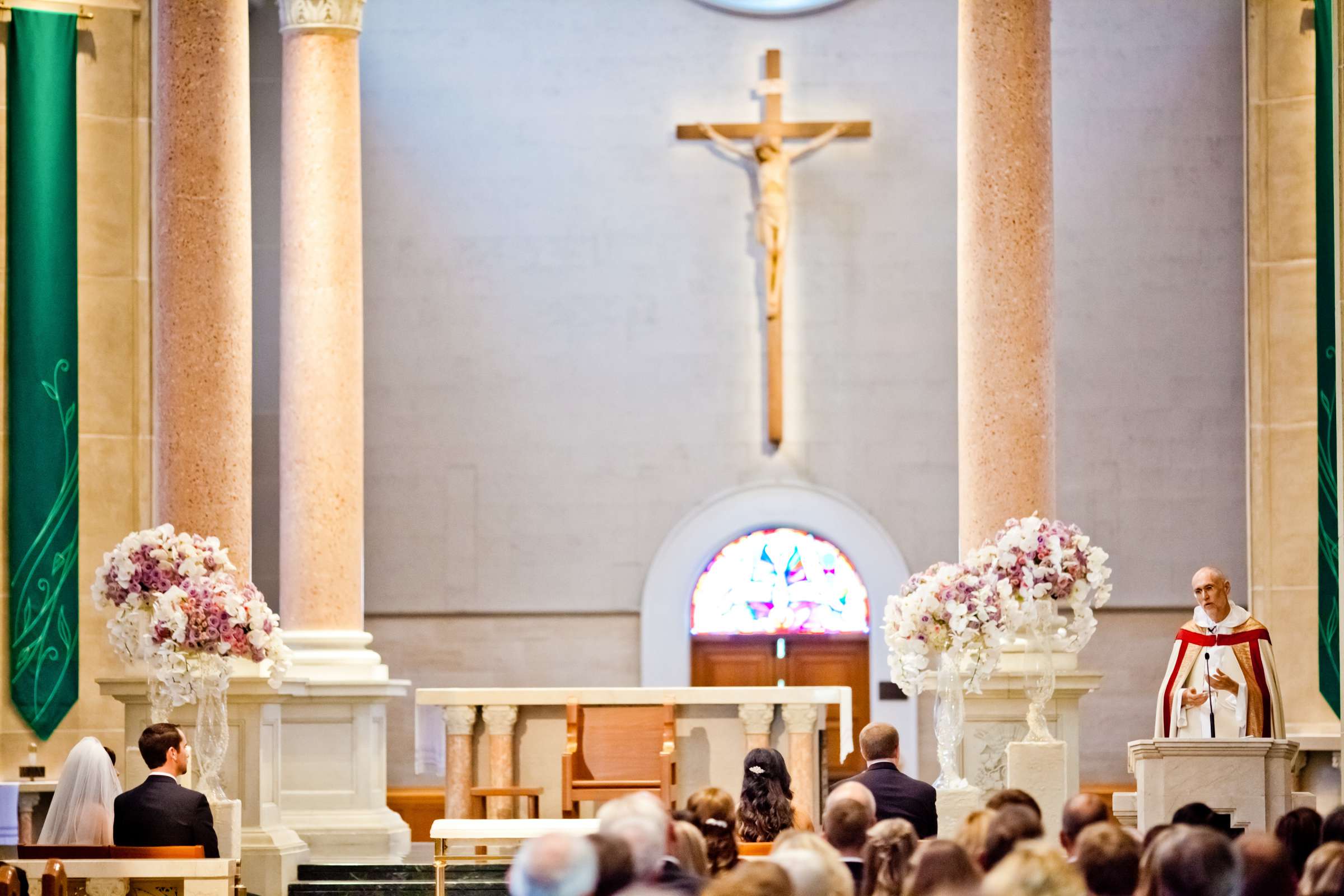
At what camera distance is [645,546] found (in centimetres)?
1744

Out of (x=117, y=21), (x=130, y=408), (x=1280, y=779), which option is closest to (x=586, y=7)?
(x=117, y=21)

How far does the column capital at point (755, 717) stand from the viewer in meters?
12.5

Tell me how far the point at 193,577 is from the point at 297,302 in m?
3.54

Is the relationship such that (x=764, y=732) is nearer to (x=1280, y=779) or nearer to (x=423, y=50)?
(x=1280, y=779)

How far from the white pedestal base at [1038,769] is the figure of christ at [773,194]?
6973mm

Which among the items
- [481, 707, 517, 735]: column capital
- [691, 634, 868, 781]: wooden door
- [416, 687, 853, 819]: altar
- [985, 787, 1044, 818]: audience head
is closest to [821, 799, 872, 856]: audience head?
[985, 787, 1044, 818]: audience head

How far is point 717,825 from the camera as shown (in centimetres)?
735

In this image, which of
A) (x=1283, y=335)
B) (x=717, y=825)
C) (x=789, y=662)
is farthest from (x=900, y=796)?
(x=789, y=662)

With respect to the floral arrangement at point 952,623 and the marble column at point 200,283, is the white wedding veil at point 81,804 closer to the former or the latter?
the marble column at point 200,283

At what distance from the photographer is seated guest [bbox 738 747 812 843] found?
868 centimetres

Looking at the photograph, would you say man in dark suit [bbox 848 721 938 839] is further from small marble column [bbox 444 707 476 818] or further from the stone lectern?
small marble column [bbox 444 707 476 818]

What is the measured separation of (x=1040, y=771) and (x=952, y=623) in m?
0.89

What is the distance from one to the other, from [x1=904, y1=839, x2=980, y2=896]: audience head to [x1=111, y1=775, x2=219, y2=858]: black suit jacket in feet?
16.1

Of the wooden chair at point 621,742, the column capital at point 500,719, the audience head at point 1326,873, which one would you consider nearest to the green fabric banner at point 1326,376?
the wooden chair at point 621,742
